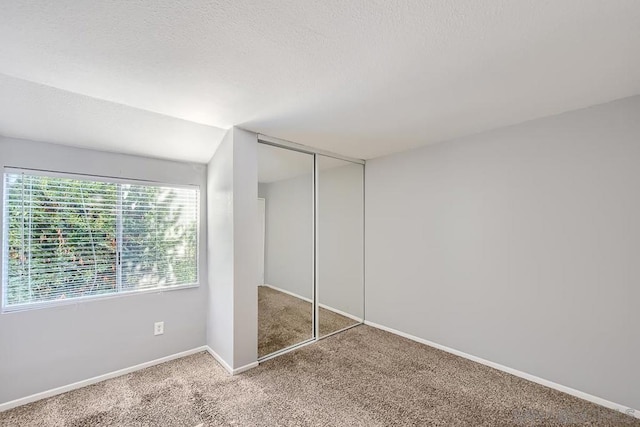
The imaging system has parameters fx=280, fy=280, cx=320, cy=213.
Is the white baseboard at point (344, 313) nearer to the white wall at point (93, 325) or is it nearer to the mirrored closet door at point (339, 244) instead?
the mirrored closet door at point (339, 244)

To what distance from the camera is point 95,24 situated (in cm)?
125

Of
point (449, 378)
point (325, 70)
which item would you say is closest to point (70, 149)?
point (325, 70)

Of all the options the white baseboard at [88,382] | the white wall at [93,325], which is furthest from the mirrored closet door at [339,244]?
the white baseboard at [88,382]

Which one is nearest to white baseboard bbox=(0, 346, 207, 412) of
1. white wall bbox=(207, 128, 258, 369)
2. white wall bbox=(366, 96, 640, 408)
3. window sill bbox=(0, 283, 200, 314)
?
white wall bbox=(207, 128, 258, 369)

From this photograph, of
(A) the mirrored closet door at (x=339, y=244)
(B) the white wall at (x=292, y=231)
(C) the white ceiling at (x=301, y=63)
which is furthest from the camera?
(A) the mirrored closet door at (x=339, y=244)

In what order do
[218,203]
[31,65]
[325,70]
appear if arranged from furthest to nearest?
[218,203] < [325,70] < [31,65]

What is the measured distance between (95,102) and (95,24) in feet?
3.04

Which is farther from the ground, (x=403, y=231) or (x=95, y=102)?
(x=95, y=102)

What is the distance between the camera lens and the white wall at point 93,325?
212 centimetres

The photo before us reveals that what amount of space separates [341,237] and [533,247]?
1978 mm

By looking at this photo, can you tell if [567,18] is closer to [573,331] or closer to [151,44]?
[151,44]

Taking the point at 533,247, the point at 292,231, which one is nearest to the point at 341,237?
the point at 292,231

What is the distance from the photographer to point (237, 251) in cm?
254

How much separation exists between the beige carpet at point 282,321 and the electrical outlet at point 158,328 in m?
0.94
